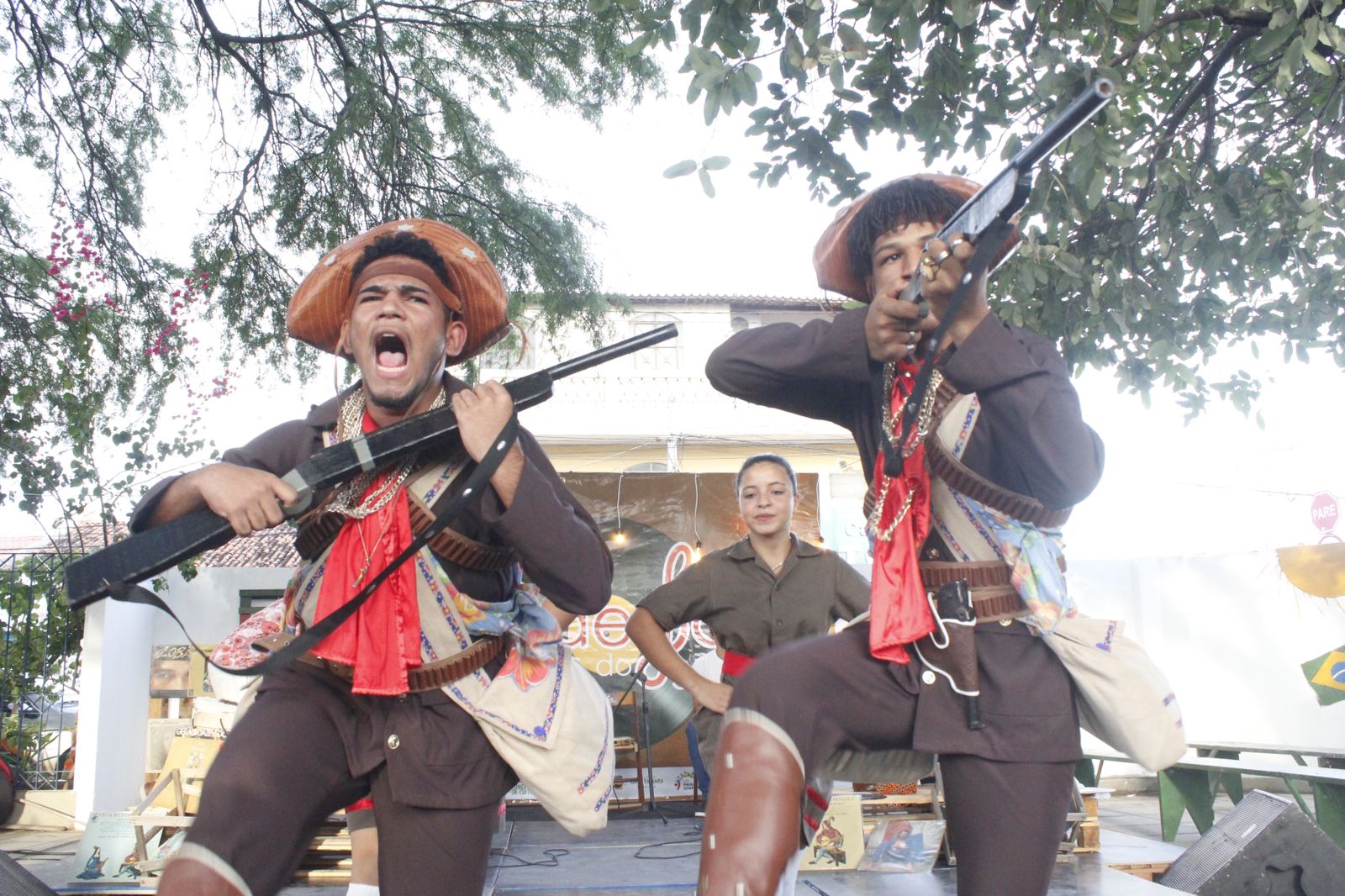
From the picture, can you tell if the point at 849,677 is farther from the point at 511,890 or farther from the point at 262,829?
the point at 511,890

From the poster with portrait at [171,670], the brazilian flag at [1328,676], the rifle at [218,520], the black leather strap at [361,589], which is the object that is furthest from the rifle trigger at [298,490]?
the brazilian flag at [1328,676]

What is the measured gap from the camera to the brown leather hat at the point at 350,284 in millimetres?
2645

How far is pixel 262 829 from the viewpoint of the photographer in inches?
74.5

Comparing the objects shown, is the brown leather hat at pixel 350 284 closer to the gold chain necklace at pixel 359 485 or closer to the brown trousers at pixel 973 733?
the gold chain necklace at pixel 359 485

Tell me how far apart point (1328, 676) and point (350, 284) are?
9246 mm

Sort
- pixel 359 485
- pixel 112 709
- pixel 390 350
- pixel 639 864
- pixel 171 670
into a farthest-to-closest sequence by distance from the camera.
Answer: pixel 171 670
pixel 112 709
pixel 639 864
pixel 390 350
pixel 359 485

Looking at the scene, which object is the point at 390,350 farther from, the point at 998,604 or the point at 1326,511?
the point at 1326,511

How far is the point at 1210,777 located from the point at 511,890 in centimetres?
515

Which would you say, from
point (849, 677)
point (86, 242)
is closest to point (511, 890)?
point (849, 677)

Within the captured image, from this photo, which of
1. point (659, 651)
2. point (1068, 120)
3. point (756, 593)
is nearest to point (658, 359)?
point (756, 593)

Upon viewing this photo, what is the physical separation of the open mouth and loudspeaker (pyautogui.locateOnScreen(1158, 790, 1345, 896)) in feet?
13.1

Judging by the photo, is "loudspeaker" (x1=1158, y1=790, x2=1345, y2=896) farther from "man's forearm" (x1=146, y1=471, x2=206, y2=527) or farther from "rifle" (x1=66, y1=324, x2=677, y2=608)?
"man's forearm" (x1=146, y1=471, x2=206, y2=527)

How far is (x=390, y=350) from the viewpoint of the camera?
2475 millimetres

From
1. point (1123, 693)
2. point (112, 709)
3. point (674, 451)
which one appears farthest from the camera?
point (674, 451)
